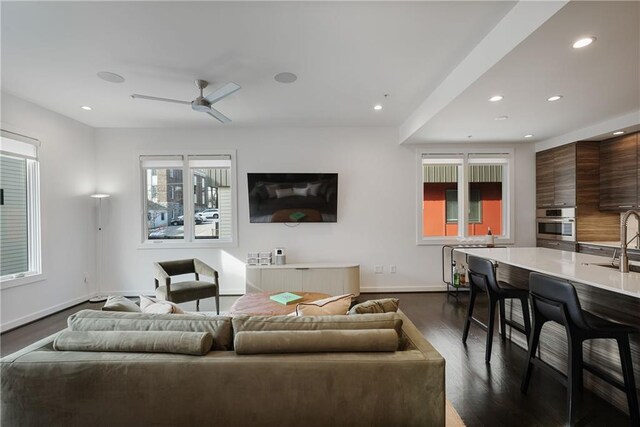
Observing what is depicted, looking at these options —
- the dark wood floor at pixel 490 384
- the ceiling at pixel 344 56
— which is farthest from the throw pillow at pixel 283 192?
the dark wood floor at pixel 490 384

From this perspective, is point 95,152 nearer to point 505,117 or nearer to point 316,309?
point 316,309

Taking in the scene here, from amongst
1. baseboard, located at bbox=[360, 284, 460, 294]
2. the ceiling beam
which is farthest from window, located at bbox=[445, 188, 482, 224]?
the ceiling beam

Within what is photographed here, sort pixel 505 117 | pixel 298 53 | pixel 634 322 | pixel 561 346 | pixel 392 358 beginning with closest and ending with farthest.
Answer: pixel 392 358 → pixel 634 322 → pixel 561 346 → pixel 298 53 → pixel 505 117

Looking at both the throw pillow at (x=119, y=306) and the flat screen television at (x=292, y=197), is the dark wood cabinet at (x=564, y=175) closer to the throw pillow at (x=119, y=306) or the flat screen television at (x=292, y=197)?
the flat screen television at (x=292, y=197)

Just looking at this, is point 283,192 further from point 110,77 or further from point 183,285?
point 110,77

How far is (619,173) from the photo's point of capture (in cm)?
388

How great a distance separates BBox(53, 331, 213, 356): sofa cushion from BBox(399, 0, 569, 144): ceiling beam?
279cm

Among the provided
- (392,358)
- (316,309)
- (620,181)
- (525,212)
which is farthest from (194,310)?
(620,181)

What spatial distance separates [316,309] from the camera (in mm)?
1840

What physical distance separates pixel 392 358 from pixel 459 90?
2.60m

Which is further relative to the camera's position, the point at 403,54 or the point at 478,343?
the point at 478,343

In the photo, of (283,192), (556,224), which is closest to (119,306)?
(283,192)

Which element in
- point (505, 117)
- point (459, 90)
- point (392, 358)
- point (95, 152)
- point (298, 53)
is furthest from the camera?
point (95, 152)

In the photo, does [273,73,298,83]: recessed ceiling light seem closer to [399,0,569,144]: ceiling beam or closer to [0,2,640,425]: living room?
[0,2,640,425]: living room
